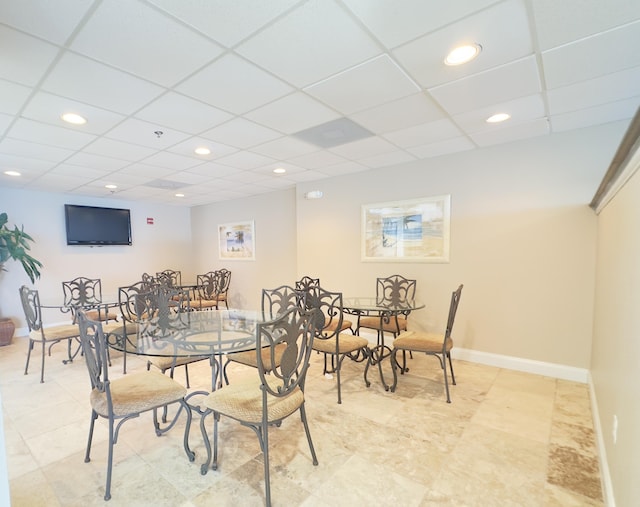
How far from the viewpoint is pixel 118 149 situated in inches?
129

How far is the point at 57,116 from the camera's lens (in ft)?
8.10

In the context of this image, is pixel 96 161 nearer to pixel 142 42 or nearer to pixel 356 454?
pixel 142 42

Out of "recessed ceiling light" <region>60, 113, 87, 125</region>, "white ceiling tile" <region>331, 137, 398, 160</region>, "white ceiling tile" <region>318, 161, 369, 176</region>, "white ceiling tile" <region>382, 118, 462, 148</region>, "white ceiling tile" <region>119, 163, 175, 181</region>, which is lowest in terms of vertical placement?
"white ceiling tile" <region>119, 163, 175, 181</region>

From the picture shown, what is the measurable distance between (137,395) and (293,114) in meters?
2.29

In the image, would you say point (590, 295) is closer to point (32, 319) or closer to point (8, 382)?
point (32, 319)

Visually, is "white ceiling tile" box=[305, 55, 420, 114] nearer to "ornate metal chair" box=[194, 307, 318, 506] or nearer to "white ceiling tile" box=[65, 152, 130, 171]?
"ornate metal chair" box=[194, 307, 318, 506]

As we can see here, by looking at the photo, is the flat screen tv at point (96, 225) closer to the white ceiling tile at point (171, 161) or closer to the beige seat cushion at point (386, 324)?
the white ceiling tile at point (171, 161)

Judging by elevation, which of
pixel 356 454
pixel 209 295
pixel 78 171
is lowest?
pixel 356 454

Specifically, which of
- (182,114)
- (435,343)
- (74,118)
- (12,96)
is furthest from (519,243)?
(12,96)

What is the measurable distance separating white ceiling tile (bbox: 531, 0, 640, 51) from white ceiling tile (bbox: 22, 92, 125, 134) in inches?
114

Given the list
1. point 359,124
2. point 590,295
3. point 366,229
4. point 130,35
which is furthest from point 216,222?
point 590,295

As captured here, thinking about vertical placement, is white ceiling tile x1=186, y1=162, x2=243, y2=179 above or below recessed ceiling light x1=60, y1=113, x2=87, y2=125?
below

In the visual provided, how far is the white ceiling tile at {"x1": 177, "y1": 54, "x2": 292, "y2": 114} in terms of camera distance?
1.88m

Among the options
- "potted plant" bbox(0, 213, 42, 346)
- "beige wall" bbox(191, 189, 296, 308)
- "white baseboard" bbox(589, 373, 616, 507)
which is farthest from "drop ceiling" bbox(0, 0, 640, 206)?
"white baseboard" bbox(589, 373, 616, 507)
